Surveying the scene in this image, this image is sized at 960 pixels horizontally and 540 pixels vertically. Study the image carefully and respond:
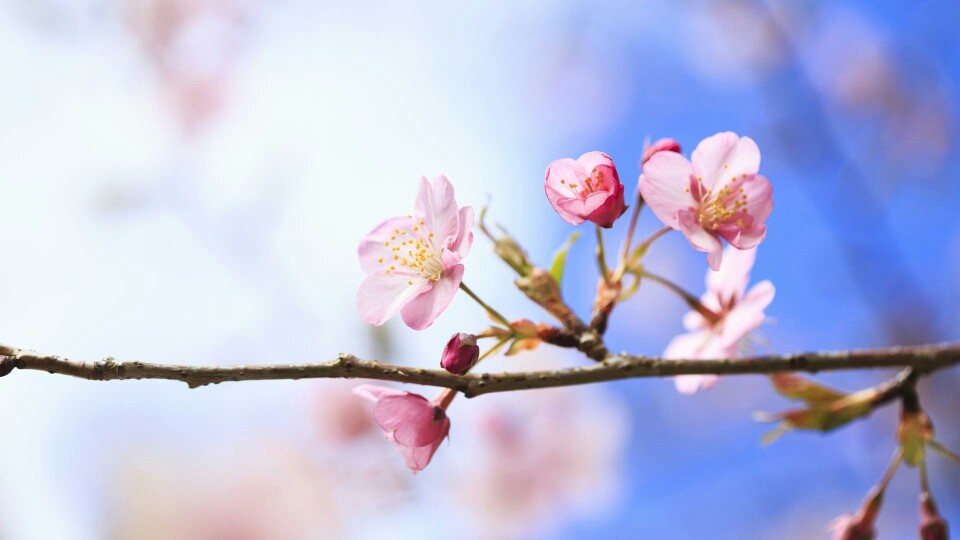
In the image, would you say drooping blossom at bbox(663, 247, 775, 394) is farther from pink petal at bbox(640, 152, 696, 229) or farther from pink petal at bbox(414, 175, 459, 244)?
pink petal at bbox(414, 175, 459, 244)

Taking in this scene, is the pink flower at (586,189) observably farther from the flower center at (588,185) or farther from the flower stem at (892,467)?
the flower stem at (892,467)

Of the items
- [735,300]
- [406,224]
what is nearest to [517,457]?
[735,300]

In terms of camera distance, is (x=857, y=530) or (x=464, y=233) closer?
(x=464, y=233)

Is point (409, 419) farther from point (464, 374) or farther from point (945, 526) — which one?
point (945, 526)

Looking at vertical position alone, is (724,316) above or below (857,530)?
above

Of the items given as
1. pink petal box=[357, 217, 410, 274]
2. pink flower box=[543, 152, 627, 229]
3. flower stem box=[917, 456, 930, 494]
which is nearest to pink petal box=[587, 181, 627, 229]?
pink flower box=[543, 152, 627, 229]

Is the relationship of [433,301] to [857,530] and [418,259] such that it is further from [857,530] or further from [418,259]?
[857,530]

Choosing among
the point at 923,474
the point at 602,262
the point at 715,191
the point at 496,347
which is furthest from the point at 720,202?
the point at 923,474

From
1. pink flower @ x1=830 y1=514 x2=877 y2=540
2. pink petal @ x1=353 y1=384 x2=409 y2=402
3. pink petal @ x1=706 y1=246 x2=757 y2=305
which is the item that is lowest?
pink flower @ x1=830 y1=514 x2=877 y2=540
